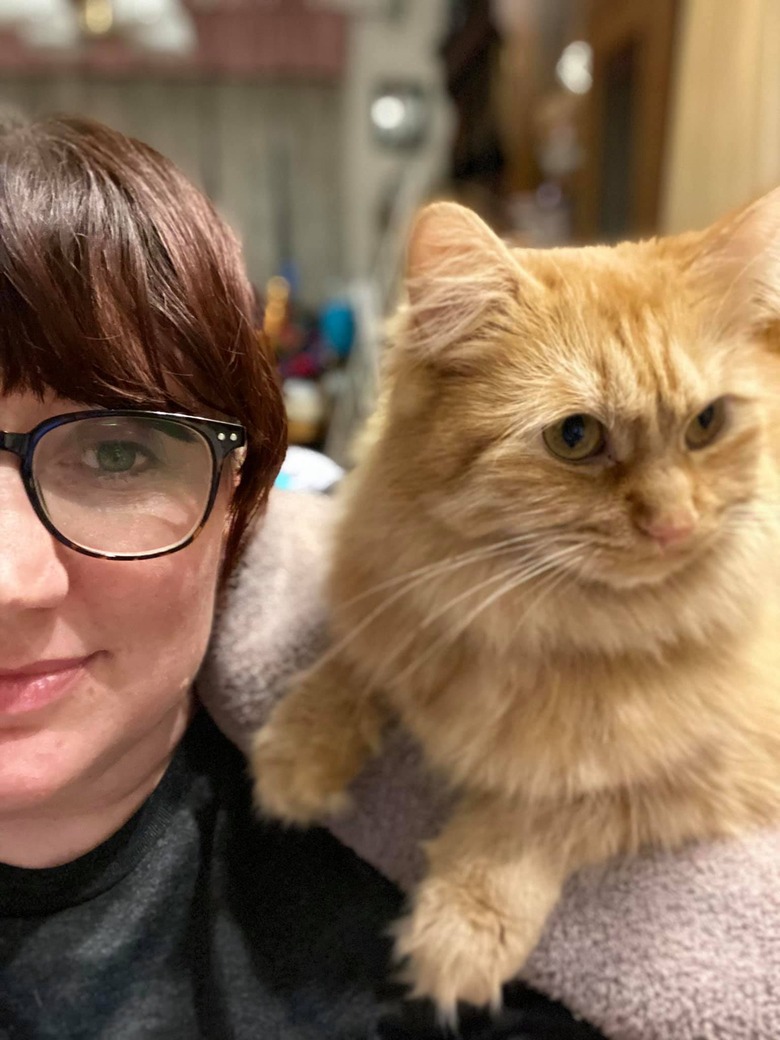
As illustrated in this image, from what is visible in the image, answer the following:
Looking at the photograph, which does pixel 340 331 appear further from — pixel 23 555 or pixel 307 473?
pixel 23 555

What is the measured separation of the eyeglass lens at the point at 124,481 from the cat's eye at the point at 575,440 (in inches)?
12.3

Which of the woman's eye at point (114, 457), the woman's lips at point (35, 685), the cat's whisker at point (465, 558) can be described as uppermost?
the woman's eye at point (114, 457)

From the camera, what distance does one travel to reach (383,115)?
506 cm

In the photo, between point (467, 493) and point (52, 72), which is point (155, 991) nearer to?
point (467, 493)

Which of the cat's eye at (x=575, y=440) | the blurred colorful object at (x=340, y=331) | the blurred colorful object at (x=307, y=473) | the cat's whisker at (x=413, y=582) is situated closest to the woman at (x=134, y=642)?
the cat's whisker at (x=413, y=582)

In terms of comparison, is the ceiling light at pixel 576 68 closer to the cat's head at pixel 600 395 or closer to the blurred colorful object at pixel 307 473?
the blurred colorful object at pixel 307 473

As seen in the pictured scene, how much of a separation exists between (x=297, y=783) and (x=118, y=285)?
50 centimetres

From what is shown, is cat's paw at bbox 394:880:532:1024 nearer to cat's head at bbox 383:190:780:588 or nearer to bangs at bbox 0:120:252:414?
cat's head at bbox 383:190:780:588

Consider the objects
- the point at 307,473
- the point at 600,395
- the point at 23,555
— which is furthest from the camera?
the point at 307,473

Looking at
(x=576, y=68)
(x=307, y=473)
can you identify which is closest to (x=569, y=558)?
(x=307, y=473)

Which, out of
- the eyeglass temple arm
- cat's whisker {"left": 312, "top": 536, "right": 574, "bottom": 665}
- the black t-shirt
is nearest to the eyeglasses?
the eyeglass temple arm

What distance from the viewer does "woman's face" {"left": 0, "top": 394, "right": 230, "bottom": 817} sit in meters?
0.64

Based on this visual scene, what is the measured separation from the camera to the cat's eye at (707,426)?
2.53 ft

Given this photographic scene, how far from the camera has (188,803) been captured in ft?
2.91
